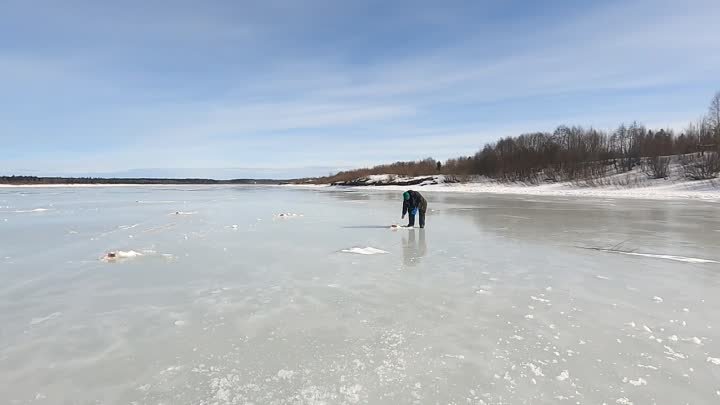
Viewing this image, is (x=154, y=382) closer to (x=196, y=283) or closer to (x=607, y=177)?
(x=196, y=283)

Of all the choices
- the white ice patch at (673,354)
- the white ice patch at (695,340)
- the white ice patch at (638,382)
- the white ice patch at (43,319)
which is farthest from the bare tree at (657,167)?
the white ice patch at (43,319)

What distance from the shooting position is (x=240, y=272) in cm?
541

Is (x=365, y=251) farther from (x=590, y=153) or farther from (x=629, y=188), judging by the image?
(x=590, y=153)

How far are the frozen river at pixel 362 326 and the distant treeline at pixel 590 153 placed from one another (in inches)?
1533

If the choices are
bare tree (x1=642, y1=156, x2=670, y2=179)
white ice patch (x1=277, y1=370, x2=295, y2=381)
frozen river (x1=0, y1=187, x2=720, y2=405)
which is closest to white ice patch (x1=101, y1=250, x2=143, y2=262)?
frozen river (x1=0, y1=187, x2=720, y2=405)

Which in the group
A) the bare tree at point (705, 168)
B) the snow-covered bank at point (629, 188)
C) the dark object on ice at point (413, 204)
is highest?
the bare tree at point (705, 168)

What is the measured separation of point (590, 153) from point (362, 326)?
5474cm

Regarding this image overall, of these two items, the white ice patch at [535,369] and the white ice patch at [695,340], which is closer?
the white ice patch at [535,369]

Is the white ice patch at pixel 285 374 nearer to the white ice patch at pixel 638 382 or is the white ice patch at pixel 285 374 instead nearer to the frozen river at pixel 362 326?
the frozen river at pixel 362 326

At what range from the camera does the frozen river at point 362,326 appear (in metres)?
2.44

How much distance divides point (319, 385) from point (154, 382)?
1.02 meters

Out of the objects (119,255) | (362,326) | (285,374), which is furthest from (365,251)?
(285,374)

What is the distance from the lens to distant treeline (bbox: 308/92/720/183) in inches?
1604

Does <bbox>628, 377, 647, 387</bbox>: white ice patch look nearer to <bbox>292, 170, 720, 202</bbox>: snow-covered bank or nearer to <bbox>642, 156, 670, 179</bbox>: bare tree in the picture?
<bbox>292, 170, 720, 202</bbox>: snow-covered bank
